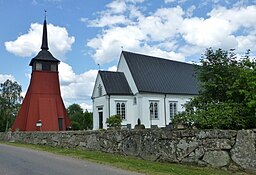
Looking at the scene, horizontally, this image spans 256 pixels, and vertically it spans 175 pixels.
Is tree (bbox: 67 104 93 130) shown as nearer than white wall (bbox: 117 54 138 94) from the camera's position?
No

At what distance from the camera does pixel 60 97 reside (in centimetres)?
4269

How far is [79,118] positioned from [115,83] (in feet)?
129

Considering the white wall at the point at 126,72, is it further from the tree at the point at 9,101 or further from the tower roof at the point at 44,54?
the tree at the point at 9,101

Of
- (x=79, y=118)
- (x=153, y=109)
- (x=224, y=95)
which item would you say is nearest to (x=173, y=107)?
(x=153, y=109)

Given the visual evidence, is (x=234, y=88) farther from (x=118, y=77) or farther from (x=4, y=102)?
(x=4, y=102)

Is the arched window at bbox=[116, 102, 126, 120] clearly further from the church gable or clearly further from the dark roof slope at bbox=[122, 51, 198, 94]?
the dark roof slope at bbox=[122, 51, 198, 94]

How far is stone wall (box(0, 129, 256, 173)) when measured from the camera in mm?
9312

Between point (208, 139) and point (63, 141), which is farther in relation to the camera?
point (63, 141)

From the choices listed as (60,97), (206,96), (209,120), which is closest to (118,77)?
(60,97)

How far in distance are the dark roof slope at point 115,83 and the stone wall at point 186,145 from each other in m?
21.2

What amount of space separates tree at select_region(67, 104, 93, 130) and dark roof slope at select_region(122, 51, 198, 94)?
47.7ft

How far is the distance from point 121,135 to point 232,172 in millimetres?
6097

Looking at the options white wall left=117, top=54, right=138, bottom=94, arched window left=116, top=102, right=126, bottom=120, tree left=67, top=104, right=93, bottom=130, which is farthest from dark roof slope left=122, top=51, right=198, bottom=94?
tree left=67, top=104, right=93, bottom=130

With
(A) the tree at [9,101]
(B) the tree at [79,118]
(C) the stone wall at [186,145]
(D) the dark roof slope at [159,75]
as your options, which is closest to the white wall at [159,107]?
(D) the dark roof slope at [159,75]
